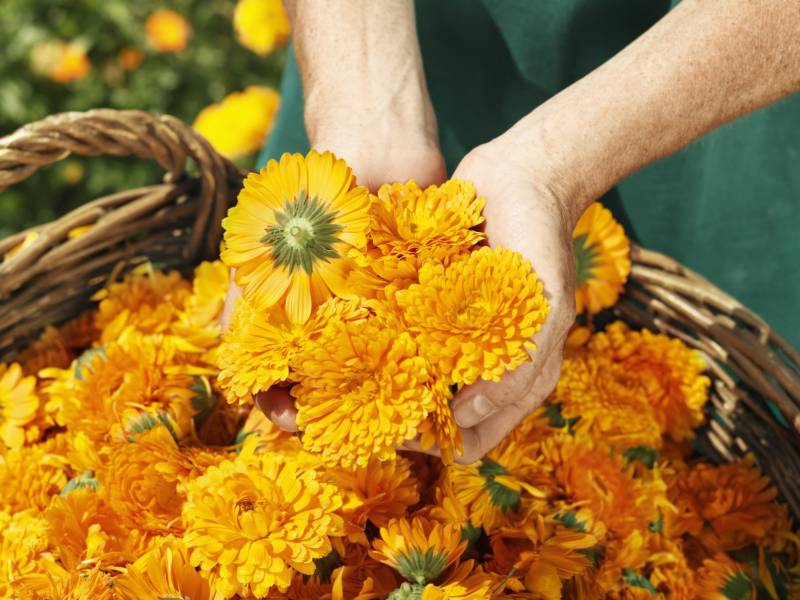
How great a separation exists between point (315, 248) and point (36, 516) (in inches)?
19.6

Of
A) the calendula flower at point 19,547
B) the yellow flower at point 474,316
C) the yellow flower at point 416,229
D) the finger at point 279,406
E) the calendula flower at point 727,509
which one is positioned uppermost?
the yellow flower at point 416,229

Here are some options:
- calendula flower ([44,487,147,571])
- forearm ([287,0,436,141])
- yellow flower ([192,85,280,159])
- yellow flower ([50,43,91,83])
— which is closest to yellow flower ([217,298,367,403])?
calendula flower ([44,487,147,571])

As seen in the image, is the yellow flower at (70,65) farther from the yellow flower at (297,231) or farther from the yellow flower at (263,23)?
the yellow flower at (297,231)

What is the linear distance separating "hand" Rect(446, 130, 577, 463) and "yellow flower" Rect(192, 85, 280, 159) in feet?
4.18

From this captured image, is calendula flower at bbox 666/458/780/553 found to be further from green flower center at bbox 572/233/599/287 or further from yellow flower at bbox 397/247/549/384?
yellow flower at bbox 397/247/549/384

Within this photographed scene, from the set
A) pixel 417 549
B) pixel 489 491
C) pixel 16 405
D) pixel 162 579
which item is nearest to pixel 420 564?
pixel 417 549

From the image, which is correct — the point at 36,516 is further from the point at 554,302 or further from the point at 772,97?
the point at 772,97

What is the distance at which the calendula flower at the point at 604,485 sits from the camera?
3.12 feet

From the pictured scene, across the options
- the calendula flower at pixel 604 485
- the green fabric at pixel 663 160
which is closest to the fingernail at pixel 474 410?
the calendula flower at pixel 604 485

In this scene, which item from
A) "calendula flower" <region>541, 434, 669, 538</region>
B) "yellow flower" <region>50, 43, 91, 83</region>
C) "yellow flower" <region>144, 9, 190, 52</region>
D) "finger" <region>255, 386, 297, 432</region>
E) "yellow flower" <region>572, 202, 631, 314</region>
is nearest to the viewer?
"finger" <region>255, 386, 297, 432</region>

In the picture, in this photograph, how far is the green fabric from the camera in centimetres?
127

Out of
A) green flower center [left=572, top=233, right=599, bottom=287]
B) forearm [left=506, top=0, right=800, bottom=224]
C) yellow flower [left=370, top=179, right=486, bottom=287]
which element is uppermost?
forearm [left=506, top=0, right=800, bottom=224]

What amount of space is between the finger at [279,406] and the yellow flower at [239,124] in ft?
4.47

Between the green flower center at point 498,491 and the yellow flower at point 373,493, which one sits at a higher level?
the yellow flower at point 373,493
